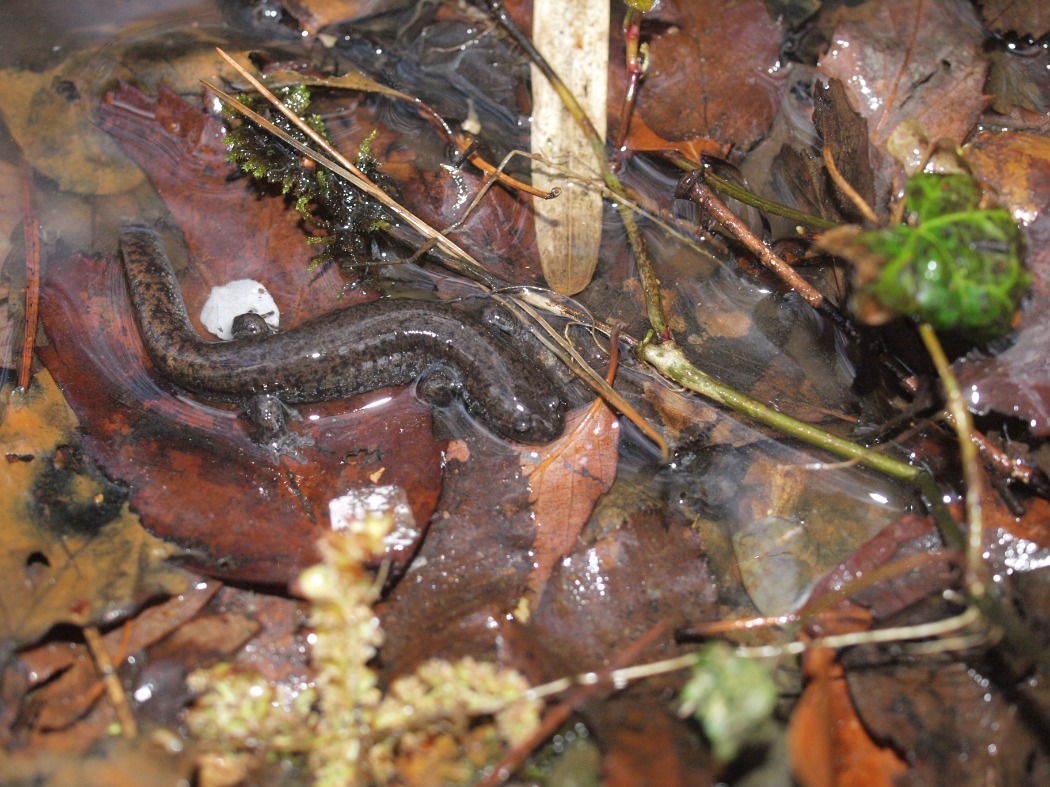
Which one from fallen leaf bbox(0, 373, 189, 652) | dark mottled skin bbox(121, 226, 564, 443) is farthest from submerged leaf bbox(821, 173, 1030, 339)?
fallen leaf bbox(0, 373, 189, 652)

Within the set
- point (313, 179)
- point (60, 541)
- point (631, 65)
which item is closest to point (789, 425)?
point (631, 65)

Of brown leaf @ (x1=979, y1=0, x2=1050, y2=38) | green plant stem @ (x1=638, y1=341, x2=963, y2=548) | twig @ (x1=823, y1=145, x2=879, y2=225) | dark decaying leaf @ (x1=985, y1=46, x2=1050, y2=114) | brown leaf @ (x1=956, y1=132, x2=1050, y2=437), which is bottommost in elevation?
green plant stem @ (x1=638, y1=341, x2=963, y2=548)

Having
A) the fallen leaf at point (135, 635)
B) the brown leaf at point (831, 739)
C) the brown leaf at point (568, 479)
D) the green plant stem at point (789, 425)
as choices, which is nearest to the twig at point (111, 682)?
the fallen leaf at point (135, 635)

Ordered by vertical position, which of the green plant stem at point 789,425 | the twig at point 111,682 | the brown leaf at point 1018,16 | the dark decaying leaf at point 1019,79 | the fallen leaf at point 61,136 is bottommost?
the twig at point 111,682

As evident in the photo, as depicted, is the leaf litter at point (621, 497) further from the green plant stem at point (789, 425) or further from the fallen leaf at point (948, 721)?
the green plant stem at point (789, 425)

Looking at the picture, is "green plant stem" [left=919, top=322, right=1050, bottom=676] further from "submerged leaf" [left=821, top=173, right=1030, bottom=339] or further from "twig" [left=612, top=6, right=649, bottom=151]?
"twig" [left=612, top=6, right=649, bottom=151]

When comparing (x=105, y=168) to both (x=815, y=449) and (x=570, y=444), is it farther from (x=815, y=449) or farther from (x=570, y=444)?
(x=815, y=449)
